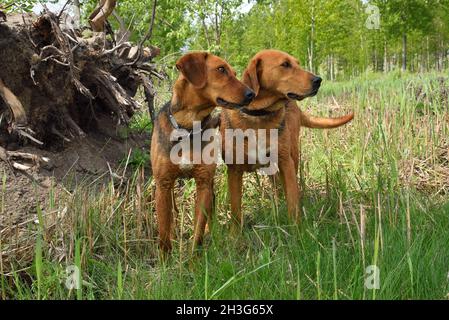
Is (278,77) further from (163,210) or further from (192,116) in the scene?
(163,210)

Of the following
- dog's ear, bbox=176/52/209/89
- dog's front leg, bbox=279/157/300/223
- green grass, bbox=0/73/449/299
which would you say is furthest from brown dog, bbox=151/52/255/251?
dog's front leg, bbox=279/157/300/223

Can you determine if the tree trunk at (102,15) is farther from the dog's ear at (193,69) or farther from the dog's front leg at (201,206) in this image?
the dog's front leg at (201,206)

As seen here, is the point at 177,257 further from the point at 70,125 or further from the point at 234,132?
the point at 70,125

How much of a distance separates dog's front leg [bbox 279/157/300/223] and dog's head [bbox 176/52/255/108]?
85 cm

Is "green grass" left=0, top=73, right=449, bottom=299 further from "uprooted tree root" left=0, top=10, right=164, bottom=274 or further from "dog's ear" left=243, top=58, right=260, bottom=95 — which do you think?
"dog's ear" left=243, top=58, right=260, bottom=95

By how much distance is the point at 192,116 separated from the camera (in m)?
3.44

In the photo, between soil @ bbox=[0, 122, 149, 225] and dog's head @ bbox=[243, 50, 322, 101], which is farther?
soil @ bbox=[0, 122, 149, 225]

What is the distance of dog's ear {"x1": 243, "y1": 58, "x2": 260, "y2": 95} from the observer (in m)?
3.64

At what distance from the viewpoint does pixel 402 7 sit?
2669cm

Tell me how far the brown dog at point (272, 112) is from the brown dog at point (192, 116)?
1.04 feet

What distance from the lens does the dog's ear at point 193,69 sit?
10.5 ft

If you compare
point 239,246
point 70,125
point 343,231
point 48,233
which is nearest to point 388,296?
point 343,231

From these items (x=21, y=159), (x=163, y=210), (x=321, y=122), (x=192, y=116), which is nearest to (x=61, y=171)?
(x=21, y=159)

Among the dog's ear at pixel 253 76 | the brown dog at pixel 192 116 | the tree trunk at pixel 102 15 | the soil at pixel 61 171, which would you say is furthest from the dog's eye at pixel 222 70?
the tree trunk at pixel 102 15
